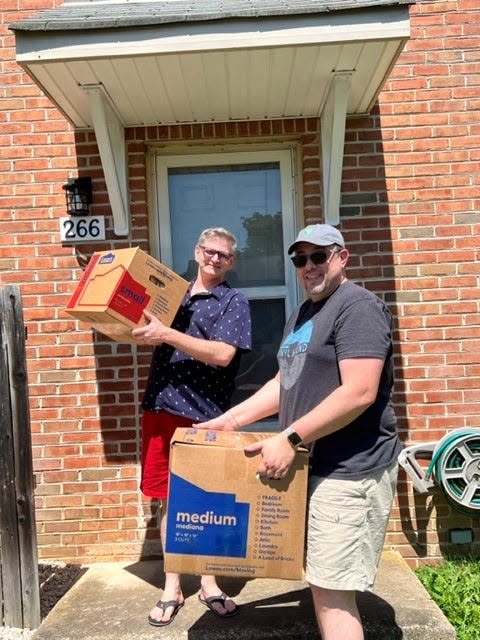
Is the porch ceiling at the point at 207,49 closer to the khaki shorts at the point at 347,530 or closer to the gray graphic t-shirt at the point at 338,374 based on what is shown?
the gray graphic t-shirt at the point at 338,374

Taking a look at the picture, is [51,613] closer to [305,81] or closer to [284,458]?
[284,458]

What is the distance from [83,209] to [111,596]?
7.13 feet

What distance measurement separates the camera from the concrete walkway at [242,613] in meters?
2.93

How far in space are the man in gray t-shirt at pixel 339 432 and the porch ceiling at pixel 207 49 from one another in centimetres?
120

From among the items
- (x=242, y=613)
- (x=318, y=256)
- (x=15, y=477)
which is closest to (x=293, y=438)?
(x=318, y=256)

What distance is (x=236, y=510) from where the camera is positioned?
239 cm

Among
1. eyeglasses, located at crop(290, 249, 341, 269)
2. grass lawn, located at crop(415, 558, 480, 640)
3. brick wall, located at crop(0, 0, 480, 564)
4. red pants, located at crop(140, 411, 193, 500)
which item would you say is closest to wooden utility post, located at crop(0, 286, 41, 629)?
red pants, located at crop(140, 411, 193, 500)

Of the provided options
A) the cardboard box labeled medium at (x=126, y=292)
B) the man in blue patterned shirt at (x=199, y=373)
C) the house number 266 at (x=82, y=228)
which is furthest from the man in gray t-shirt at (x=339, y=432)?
the house number 266 at (x=82, y=228)

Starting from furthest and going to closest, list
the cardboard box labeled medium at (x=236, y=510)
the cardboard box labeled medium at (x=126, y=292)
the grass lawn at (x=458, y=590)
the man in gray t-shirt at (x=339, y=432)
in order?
the grass lawn at (x=458, y=590)
the cardboard box labeled medium at (x=126, y=292)
the cardboard box labeled medium at (x=236, y=510)
the man in gray t-shirt at (x=339, y=432)

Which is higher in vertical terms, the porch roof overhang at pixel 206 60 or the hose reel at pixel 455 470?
the porch roof overhang at pixel 206 60

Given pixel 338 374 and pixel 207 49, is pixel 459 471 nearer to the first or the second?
pixel 338 374

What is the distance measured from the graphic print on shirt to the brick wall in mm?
1589

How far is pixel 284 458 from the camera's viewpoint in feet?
7.54

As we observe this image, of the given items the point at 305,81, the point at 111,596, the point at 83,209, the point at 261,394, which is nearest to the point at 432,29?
the point at 305,81
